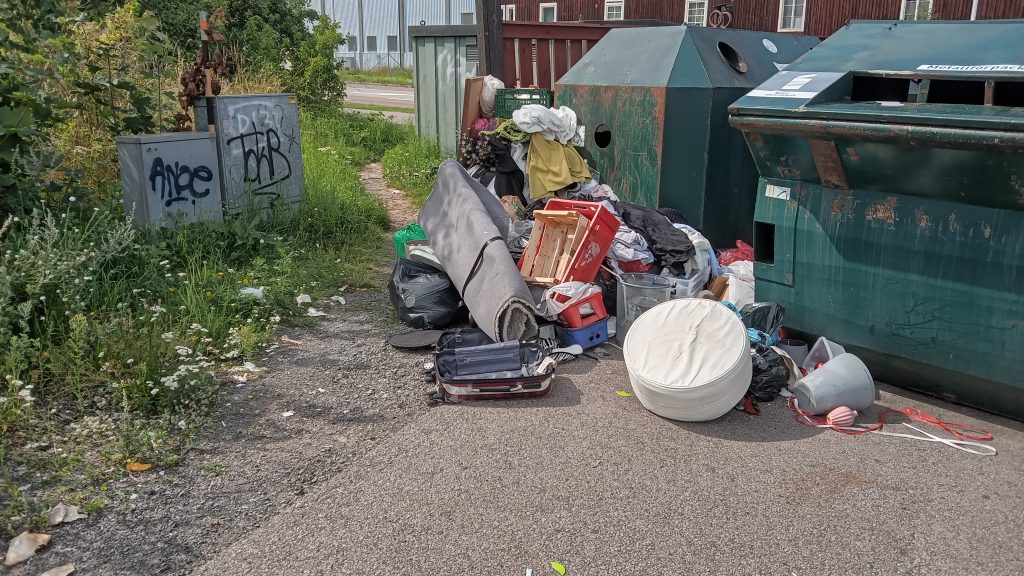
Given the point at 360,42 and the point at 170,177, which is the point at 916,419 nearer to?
the point at 170,177

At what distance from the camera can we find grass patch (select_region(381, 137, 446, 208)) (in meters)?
9.07

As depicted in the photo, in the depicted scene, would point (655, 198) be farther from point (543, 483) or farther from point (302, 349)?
point (543, 483)

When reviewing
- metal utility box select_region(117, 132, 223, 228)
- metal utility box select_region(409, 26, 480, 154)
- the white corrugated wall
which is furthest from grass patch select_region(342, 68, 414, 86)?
metal utility box select_region(117, 132, 223, 228)

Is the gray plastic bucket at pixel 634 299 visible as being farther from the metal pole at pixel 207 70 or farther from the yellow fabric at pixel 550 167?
the metal pole at pixel 207 70

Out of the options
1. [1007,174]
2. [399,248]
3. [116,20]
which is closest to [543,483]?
[1007,174]

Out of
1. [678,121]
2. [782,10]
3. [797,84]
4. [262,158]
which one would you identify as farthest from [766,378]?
[782,10]

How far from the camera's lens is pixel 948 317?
388 centimetres

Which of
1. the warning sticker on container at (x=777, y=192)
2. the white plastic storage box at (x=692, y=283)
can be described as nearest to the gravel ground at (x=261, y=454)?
the white plastic storage box at (x=692, y=283)

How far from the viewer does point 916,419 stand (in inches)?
156

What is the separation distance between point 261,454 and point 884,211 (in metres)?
3.27

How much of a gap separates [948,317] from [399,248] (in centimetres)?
386

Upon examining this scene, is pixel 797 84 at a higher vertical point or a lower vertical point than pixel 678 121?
higher

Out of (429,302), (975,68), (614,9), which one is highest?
(614,9)

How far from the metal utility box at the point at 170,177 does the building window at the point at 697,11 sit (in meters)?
21.7
